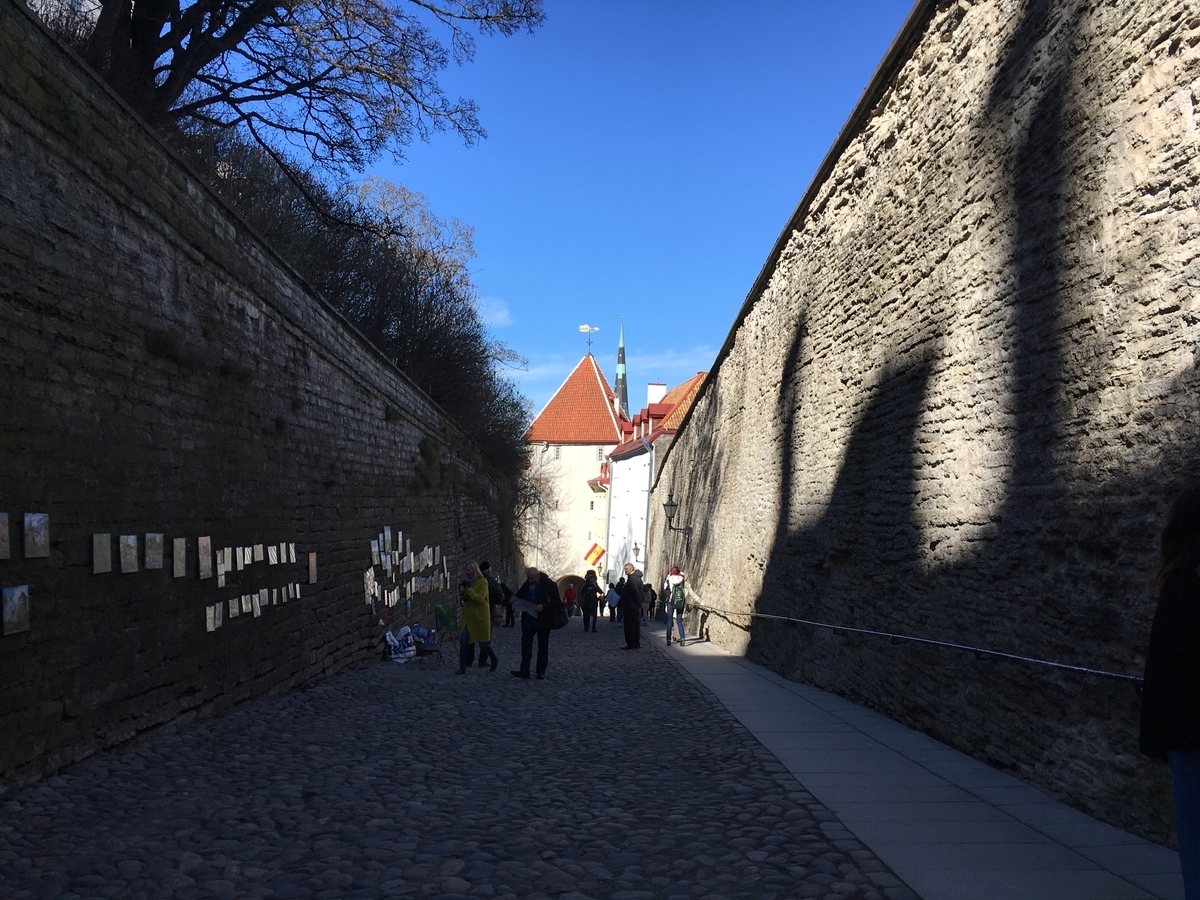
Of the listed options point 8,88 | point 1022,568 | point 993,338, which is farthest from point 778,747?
point 8,88

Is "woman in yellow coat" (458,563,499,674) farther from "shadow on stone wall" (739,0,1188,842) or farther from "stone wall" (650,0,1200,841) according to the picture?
"shadow on stone wall" (739,0,1188,842)

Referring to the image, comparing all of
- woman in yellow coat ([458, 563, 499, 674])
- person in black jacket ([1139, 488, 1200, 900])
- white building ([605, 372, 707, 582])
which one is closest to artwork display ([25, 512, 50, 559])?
person in black jacket ([1139, 488, 1200, 900])

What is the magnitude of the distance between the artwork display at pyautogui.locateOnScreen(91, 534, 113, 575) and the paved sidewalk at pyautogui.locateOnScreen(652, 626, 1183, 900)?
4.67m

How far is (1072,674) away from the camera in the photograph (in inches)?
221

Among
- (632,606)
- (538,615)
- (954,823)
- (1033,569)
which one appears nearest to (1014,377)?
(1033,569)

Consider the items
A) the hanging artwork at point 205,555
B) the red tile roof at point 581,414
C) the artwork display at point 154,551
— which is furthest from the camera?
the red tile roof at point 581,414

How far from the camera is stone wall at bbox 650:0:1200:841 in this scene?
5.13 meters

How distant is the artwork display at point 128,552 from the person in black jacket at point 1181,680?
6.03 m

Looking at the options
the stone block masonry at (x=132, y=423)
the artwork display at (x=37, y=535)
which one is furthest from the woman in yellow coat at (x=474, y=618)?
the artwork display at (x=37, y=535)

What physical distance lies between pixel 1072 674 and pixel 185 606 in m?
6.24

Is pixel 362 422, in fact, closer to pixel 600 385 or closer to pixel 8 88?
pixel 8 88

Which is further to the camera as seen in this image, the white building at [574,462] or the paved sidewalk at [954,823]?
the white building at [574,462]

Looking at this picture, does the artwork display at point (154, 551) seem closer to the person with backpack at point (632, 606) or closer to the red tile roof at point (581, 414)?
the person with backpack at point (632, 606)

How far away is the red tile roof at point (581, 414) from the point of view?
66.8 metres
